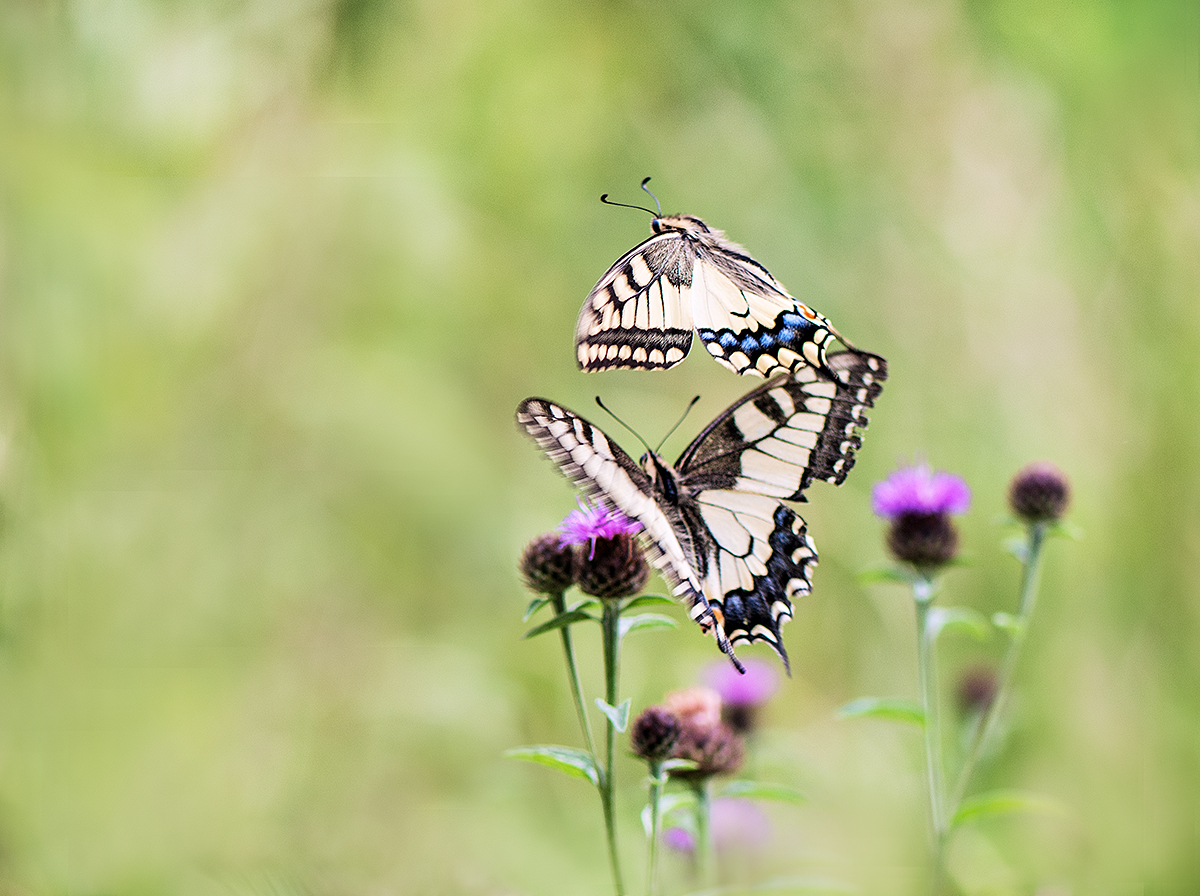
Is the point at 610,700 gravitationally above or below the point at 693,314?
below

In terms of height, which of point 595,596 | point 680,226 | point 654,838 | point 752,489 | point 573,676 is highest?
point 680,226

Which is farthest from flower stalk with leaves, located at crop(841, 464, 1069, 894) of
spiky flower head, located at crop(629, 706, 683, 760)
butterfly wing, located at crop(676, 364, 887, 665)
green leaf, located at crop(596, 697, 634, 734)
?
green leaf, located at crop(596, 697, 634, 734)

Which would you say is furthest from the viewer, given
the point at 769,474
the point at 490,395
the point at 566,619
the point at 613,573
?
Result: the point at 490,395

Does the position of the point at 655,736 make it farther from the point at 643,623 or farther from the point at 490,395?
the point at 490,395

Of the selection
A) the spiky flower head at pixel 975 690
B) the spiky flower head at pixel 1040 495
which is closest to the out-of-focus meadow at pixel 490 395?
the spiky flower head at pixel 975 690

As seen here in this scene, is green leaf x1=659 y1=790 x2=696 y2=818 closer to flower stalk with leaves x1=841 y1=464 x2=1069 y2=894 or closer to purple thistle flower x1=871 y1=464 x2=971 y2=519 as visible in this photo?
flower stalk with leaves x1=841 y1=464 x2=1069 y2=894

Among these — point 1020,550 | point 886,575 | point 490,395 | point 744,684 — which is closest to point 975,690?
point 744,684
